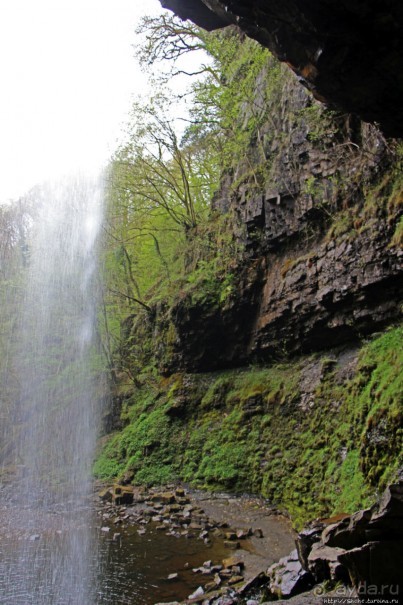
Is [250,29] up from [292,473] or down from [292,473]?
up

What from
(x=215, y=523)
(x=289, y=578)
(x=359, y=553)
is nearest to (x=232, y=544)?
(x=215, y=523)

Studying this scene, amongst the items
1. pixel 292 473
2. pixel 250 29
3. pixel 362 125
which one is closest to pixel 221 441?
pixel 292 473

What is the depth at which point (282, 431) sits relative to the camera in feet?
34.9

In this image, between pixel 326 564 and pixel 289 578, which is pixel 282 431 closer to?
pixel 289 578

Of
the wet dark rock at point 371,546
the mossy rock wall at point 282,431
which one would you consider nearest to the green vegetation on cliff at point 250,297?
the mossy rock wall at point 282,431

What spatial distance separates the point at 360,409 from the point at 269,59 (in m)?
10.3

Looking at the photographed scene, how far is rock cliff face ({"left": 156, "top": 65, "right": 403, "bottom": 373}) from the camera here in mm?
9078

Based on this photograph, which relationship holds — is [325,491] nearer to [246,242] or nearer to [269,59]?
[246,242]

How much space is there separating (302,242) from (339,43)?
278 inches

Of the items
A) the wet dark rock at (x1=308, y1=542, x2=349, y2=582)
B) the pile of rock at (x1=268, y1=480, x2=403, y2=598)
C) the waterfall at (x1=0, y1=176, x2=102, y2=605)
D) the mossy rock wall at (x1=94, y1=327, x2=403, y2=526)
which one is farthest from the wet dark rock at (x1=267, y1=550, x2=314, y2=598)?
the waterfall at (x1=0, y1=176, x2=102, y2=605)

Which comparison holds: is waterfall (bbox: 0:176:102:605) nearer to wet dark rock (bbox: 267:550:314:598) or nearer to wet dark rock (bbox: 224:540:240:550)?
wet dark rock (bbox: 224:540:240:550)

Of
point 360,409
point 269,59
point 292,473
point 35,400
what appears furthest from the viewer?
point 35,400

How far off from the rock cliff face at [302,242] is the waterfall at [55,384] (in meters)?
5.71

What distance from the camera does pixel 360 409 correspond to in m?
7.76
